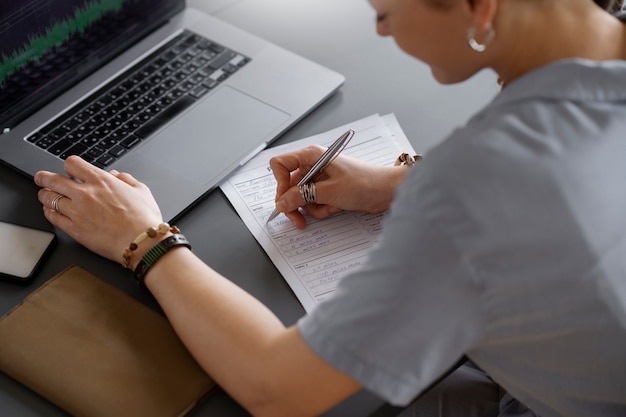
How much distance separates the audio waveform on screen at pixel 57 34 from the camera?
1134mm

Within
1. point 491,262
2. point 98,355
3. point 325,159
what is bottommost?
point 98,355

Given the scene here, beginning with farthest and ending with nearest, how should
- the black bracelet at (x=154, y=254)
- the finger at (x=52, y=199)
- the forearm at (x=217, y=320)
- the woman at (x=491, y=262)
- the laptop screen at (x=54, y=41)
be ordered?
the laptop screen at (x=54, y=41) < the finger at (x=52, y=199) < the black bracelet at (x=154, y=254) < the forearm at (x=217, y=320) < the woman at (x=491, y=262)

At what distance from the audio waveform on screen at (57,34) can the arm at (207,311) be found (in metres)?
0.20

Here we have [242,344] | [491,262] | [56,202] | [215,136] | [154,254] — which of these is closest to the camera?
[491,262]

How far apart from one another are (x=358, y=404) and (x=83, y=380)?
0.31 metres

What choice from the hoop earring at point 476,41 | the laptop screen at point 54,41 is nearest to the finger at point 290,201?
the hoop earring at point 476,41

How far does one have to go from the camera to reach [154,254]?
918mm

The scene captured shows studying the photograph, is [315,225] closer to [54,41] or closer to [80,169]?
[80,169]

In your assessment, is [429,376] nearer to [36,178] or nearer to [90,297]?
[90,297]

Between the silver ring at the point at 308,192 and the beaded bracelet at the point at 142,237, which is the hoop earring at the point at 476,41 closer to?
the silver ring at the point at 308,192

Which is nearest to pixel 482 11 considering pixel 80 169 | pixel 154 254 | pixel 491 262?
pixel 491 262

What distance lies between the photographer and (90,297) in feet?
→ 2.99

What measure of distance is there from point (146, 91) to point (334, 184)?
382 millimetres

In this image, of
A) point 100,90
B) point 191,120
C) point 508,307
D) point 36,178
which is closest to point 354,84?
point 191,120
